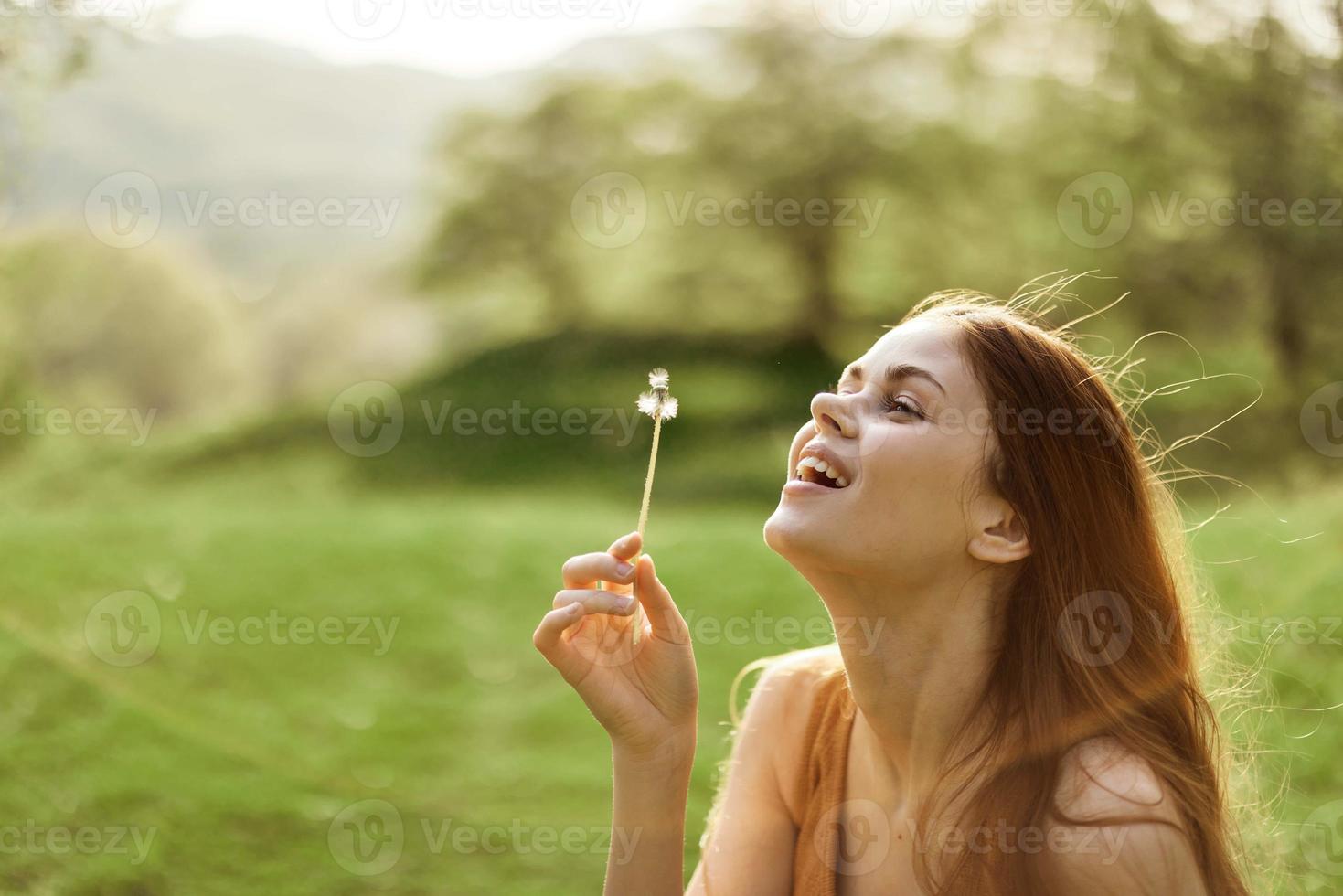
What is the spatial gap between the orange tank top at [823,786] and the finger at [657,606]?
41 cm

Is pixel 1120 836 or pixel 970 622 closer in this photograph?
pixel 1120 836

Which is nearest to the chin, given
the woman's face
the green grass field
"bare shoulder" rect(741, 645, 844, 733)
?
the woman's face

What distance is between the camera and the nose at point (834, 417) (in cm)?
191

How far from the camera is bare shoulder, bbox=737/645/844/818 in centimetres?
Answer: 233

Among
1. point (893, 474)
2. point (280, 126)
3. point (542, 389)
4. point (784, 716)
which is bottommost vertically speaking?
point (784, 716)

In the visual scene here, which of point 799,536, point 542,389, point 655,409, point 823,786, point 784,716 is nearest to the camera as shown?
point 799,536

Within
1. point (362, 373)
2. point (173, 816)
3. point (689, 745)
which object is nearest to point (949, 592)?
point (689, 745)

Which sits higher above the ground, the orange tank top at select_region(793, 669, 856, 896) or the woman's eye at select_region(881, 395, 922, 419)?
the woman's eye at select_region(881, 395, 922, 419)

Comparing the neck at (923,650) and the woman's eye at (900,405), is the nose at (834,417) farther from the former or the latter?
the neck at (923,650)

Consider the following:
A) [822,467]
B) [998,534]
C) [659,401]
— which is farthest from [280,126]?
[998,534]

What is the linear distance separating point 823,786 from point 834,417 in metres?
0.80

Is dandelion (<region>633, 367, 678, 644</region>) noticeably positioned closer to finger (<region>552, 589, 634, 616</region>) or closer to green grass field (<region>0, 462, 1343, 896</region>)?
finger (<region>552, 589, 634, 616</region>)

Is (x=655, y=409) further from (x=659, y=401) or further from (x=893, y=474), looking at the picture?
(x=893, y=474)

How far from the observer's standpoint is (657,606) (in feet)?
6.56
